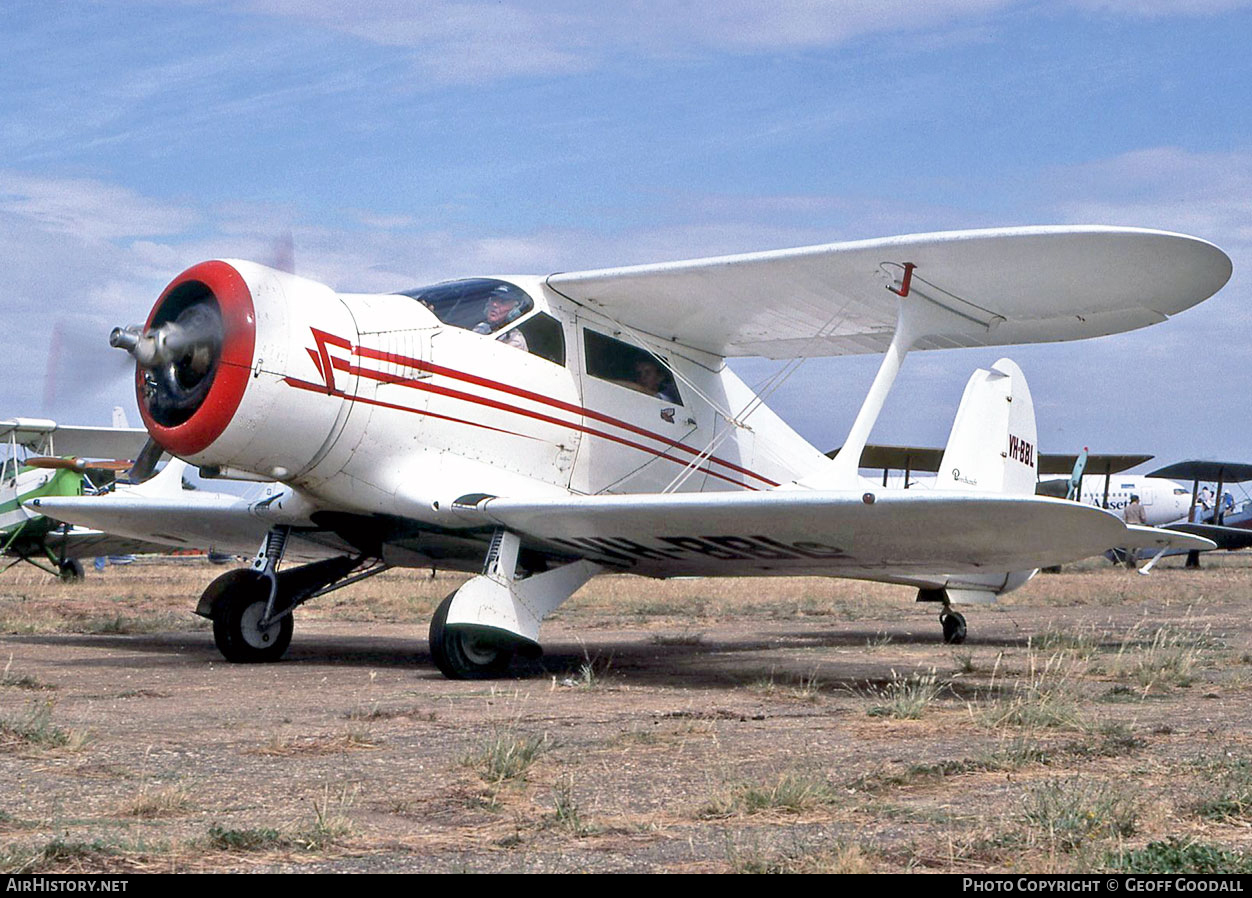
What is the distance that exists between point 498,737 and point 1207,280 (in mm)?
6251

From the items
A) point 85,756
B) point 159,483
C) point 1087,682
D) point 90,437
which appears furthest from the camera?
point 90,437

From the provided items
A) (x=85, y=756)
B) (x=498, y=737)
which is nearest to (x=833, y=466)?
(x=498, y=737)

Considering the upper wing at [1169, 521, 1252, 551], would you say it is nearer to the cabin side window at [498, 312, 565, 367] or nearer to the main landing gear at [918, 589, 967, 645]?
the main landing gear at [918, 589, 967, 645]

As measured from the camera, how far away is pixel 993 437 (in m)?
12.8

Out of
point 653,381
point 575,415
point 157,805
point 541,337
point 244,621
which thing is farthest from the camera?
point 653,381

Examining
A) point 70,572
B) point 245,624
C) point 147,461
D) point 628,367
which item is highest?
point 628,367

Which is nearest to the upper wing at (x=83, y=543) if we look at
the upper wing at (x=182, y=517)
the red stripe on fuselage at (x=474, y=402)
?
the upper wing at (x=182, y=517)

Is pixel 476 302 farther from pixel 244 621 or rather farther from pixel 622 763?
pixel 622 763

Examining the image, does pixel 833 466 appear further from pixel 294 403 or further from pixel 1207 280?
pixel 294 403

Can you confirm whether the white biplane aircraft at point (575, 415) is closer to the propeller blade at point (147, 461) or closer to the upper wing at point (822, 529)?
the upper wing at point (822, 529)

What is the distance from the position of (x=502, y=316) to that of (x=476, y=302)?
0.23m

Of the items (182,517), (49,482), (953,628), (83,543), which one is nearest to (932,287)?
(953,628)

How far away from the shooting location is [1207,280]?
Answer: 28.8 feet
